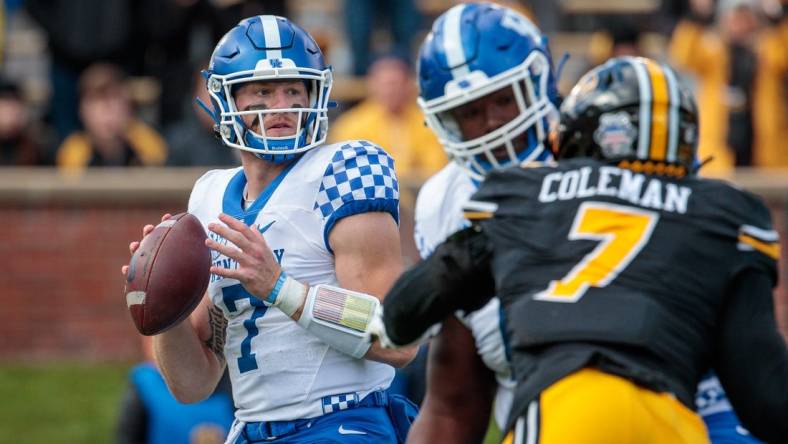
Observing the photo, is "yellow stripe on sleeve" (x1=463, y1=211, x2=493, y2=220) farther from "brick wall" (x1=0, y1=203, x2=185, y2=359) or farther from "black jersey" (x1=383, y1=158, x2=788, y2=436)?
"brick wall" (x1=0, y1=203, x2=185, y2=359)

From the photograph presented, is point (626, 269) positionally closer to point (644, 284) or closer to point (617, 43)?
point (644, 284)

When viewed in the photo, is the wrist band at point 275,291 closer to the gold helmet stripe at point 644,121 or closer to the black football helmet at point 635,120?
the black football helmet at point 635,120

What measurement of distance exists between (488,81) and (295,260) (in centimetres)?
72

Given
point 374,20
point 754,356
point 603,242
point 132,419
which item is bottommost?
point 132,419

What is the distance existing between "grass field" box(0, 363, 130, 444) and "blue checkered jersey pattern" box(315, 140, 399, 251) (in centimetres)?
526

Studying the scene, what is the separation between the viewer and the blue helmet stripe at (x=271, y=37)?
4426 millimetres

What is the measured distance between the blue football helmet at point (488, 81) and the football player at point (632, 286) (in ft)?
2.89

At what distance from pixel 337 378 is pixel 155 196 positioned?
6086 mm

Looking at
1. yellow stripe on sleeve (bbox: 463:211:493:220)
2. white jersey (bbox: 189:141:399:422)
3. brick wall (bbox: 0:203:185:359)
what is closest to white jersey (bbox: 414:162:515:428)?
white jersey (bbox: 189:141:399:422)

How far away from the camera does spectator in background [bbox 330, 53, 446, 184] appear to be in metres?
10.0

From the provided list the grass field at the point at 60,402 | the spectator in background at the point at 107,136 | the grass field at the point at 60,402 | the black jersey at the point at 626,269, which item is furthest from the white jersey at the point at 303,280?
the spectator in background at the point at 107,136

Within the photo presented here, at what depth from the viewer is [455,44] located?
4.44 metres

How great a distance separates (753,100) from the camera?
11.1 metres

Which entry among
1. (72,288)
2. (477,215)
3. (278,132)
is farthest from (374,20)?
(477,215)
